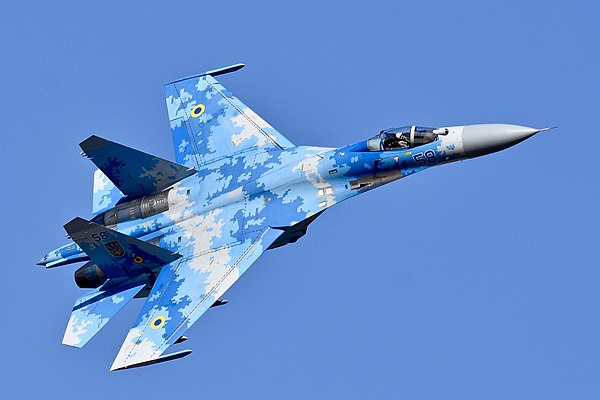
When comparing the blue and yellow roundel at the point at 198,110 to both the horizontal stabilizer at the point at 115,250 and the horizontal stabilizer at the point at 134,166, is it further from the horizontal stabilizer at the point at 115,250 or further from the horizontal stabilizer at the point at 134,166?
the horizontal stabilizer at the point at 115,250

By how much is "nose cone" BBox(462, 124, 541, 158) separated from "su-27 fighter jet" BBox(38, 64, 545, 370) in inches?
0.9

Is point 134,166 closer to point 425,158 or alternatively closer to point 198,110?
point 198,110

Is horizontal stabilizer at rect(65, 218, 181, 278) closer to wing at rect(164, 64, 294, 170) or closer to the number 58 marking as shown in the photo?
wing at rect(164, 64, 294, 170)

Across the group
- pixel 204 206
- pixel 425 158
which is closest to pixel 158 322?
pixel 204 206

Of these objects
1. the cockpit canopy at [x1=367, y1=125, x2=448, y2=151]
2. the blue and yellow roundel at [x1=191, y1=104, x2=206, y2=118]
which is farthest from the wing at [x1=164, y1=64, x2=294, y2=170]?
the cockpit canopy at [x1=367, y1=125, x2=448, y2=151]

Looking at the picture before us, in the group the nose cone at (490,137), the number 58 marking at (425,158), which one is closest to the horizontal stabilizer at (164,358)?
the number 58 marking at (425,158)

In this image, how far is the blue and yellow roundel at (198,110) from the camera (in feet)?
128

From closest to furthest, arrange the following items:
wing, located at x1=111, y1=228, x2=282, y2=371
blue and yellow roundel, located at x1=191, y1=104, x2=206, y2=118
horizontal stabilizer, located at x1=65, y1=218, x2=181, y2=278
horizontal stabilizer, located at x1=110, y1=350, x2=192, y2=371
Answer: horizontal stabilizer, located at x1=110, y1=350, x2=192, y2=371, wing, located at x1=111, y1=228, x2=282, y2=371, horizontal stabilizer, located at x1=65, y1=218, x2=181, y2=278, blue and yellow roundel, located at x1=191, y1=104, x2=206, y2=118

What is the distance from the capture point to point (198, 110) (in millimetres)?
39188

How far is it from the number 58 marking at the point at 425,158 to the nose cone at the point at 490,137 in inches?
32.1

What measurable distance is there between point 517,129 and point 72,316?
12.3 metres

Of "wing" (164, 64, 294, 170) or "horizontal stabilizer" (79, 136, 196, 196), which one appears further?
"wing" (164, 64, 294, 170)

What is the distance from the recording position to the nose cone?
3322 cm

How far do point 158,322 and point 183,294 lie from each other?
923 millimetres
